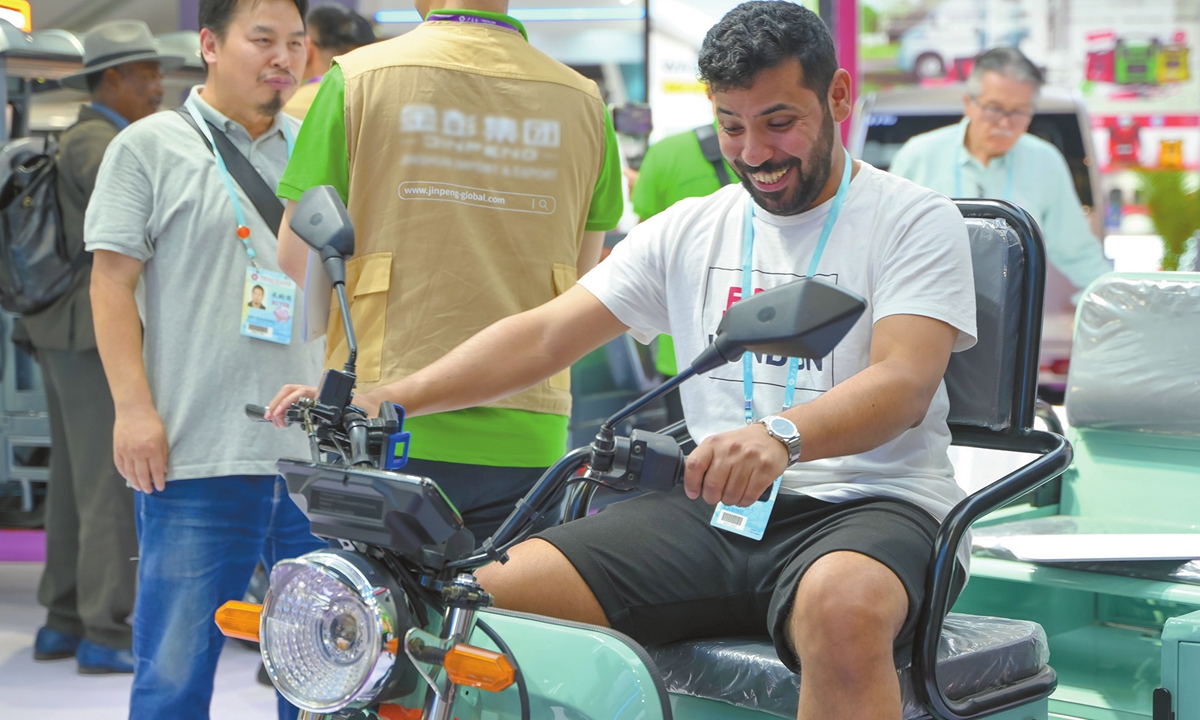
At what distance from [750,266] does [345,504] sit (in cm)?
94

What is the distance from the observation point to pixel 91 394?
3984 mm

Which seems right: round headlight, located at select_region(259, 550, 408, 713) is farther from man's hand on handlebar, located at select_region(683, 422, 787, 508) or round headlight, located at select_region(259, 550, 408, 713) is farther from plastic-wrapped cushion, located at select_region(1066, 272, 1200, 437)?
plastic-wrapped cushion, located at select_region(1066, 272, 1200, 437)

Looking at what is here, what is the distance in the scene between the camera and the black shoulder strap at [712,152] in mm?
4371

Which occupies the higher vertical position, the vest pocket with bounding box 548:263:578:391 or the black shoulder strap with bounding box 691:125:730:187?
the black shoulder strap with bounding box 691:125:730:187

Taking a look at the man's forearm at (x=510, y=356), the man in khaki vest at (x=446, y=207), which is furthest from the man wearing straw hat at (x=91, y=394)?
the man's forearm at (x=510, y=356)

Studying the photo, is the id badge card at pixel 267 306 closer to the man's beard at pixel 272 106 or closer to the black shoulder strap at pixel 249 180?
the black shoulder strap at pixel 249 180

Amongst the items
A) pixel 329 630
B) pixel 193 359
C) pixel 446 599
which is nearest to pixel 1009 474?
pixel 446 599

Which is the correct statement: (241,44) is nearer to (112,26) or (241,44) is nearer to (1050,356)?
(112,26)

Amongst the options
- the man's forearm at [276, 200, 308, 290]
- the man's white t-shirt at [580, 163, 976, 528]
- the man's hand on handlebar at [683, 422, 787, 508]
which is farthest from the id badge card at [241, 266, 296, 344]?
the man's hand on handlebar at [683, 422, 787, 508]

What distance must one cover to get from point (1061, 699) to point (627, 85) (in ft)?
26.3

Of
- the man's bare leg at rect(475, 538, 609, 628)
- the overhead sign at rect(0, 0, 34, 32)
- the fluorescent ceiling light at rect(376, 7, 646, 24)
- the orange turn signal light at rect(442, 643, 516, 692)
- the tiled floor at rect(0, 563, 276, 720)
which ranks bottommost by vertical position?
the tiled floor at rect(0, 563, 276, 720)

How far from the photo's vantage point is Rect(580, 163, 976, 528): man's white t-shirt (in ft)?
6.28

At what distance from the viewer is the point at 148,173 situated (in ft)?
8.01

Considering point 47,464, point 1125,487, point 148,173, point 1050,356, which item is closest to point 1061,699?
point 1125,487
